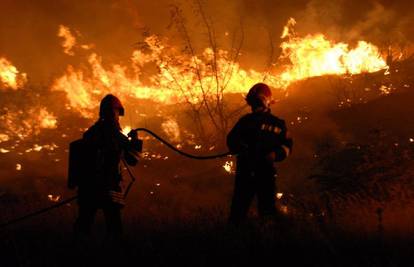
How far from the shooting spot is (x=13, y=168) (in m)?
26.3

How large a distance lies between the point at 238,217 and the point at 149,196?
335 inches

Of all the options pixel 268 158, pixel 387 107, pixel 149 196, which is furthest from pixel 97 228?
pixel 387 107

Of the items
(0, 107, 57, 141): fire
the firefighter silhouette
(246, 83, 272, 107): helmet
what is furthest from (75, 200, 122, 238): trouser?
(0, 107, 57, 141): fire

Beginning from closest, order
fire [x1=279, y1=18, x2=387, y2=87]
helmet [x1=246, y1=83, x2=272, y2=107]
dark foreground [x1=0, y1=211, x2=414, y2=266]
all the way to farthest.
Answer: dark foreground [x1=0, y1=211, x2=414, y2=266], helmet [x1=246, y1=83, x2=272, y2=107], fire [x1=279, y1=18, x2=387, y2=87]

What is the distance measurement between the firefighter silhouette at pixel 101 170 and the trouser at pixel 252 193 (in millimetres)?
1504

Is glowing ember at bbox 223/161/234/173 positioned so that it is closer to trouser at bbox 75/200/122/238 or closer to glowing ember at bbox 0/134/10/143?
trouser at bbox 75/200/122/238

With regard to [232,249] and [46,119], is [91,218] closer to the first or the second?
[232,249]

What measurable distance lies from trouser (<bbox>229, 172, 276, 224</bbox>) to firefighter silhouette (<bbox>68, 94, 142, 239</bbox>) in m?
1.50

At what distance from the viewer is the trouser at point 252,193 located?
5277 millimetres

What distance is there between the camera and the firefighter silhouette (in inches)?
214

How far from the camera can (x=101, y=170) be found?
5.51 meters

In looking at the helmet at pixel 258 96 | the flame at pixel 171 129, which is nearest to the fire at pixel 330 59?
the flame at pixel 171 129

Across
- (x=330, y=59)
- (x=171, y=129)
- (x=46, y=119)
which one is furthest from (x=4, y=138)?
(x=330, y=59)

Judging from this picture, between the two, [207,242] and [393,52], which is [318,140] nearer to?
[207,242]
